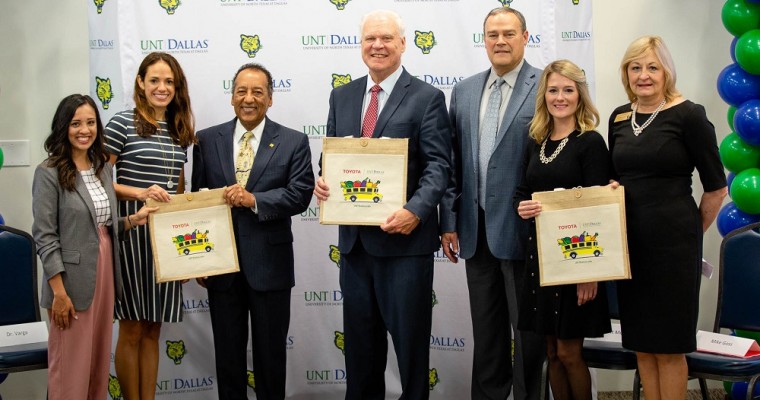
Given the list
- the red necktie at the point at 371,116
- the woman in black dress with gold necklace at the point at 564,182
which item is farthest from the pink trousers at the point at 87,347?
the woman in black dress with gold necklace at the point at 564,182

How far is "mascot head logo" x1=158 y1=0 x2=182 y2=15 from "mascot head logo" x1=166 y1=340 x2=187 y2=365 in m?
2.06

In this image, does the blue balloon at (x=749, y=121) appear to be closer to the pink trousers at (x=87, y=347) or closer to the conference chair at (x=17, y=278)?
the pink trousers at (x=87, y=347)

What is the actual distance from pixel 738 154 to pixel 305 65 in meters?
2.57

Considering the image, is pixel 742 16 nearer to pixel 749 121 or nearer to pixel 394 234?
pixel 749 121

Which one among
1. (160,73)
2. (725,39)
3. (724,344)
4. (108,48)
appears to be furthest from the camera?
(725,39)

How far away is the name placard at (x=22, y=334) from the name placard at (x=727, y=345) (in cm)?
331

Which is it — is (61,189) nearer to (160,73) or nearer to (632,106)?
(160,73)

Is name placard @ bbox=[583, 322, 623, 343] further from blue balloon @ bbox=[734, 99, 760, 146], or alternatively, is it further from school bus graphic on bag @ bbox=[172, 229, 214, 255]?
school bus graphic on bag @ bbox=[172, 229, 214, 255]

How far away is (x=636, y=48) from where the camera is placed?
3104 millimetres

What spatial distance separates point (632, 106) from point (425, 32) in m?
1.63

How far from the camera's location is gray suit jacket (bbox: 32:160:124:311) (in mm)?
3234

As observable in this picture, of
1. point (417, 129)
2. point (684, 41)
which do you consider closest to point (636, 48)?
point (417, 129)

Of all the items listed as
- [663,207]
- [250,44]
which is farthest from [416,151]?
[250,44]

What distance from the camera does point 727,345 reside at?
10.9ft
